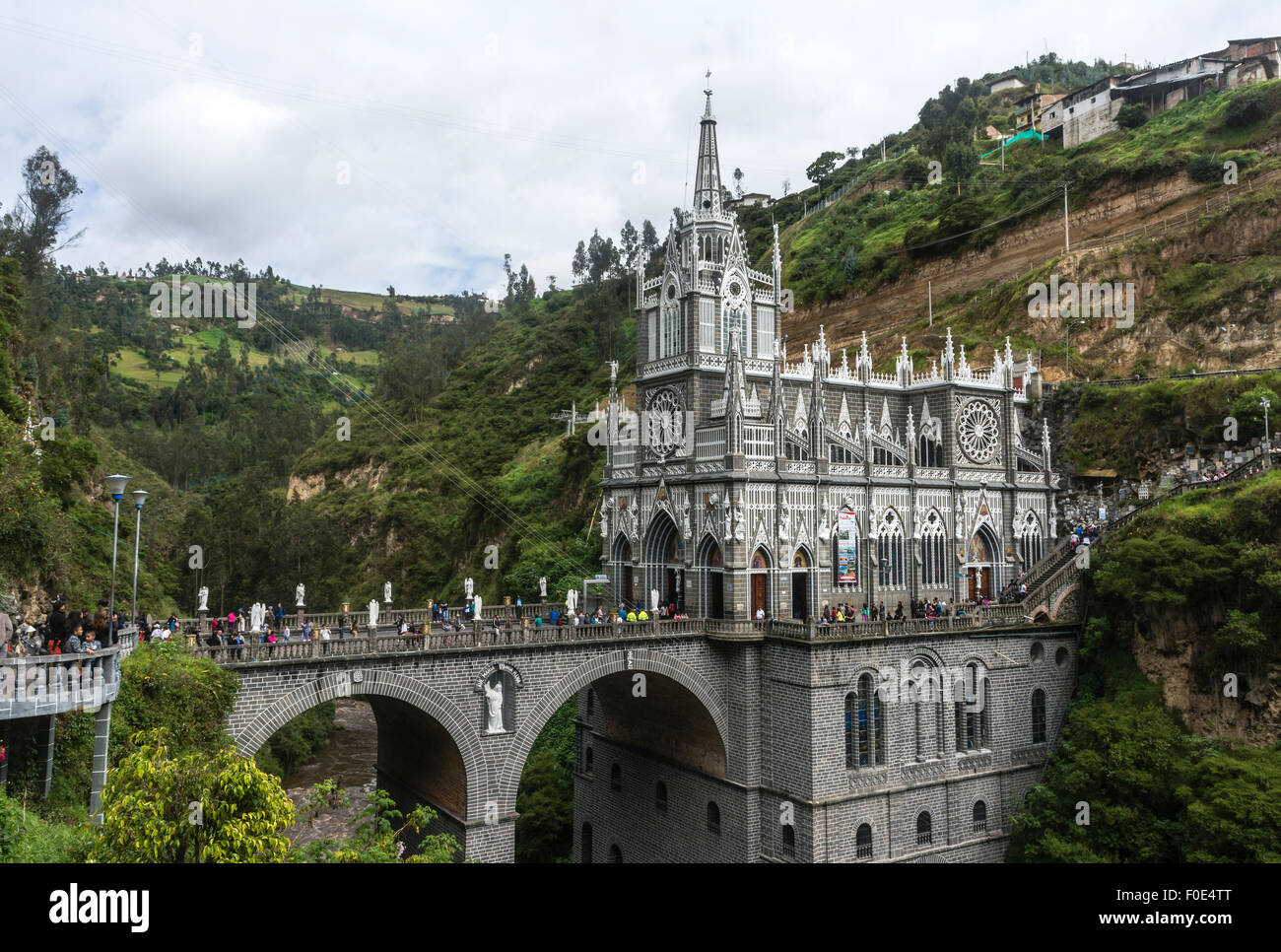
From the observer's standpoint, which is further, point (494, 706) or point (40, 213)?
point (40, 213)

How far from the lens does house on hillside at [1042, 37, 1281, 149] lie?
3246 inches

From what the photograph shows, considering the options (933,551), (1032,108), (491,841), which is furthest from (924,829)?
A: (1032,108)

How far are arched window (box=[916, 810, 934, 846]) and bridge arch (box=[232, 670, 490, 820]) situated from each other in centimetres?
1735

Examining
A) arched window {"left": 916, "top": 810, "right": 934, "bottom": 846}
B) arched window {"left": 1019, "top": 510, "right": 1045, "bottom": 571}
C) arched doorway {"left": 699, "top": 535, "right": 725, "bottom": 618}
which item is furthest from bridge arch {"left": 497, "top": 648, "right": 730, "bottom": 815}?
arched window {"left": 1019, "top": 510, "right": 1045, "bottom": 571}

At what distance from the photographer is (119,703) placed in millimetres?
22594

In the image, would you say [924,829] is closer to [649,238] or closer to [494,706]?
[494,706]

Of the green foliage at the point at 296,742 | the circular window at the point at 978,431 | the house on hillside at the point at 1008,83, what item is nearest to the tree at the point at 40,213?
the green foliage at the point at 296,742

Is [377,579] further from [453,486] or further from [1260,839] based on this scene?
[1260,839]

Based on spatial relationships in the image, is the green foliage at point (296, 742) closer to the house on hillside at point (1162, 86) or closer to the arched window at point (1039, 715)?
the arched window at point (1039, 715)

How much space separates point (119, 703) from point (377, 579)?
61.0 metres

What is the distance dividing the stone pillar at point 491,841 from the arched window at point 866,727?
13.1 meters

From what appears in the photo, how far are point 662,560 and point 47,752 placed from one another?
82.7 ft

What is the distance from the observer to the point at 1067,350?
193 feet

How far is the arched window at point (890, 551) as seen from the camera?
40472 mm
